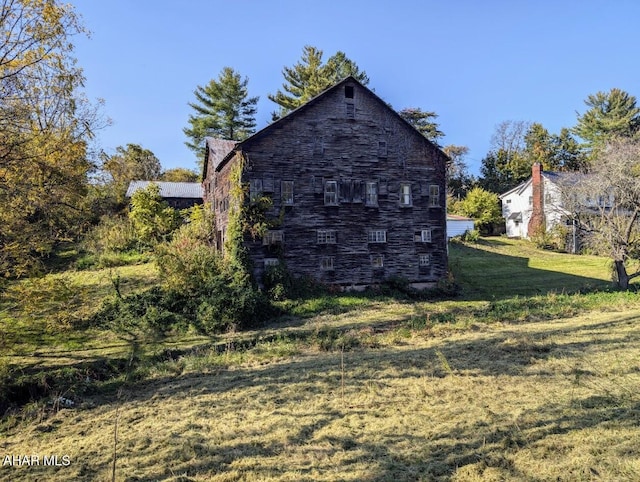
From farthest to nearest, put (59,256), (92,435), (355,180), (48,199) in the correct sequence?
(59,256), (355,180), (48,199), (92,435)

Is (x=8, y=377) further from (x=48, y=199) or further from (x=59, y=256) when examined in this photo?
(x=59, y=256)

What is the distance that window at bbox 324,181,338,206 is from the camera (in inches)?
1017

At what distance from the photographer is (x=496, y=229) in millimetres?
55750

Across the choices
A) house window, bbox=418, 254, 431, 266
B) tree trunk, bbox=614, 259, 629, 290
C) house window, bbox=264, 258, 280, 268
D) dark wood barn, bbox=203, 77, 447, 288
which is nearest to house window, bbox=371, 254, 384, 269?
dark wood barn, bbox=203, 77, 447, 288

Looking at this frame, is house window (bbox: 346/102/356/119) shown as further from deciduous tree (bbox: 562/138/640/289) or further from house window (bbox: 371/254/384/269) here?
deciduous tree (bbox: 562/138/640/289)

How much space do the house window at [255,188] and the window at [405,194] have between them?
9.12 metres

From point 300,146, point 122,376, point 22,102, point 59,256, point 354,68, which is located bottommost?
point 122,376

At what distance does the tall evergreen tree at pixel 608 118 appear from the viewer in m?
63.7

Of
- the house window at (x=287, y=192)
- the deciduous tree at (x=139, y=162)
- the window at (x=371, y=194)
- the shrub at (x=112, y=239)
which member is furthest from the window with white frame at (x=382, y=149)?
the deciduous tree at (x=139, y=162)

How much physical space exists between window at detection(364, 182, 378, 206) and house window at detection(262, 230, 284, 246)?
5834 millimetres

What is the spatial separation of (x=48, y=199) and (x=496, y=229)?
5393 cm

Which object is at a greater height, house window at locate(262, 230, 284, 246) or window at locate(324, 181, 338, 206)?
window at locate(324, 181, 338, 206)

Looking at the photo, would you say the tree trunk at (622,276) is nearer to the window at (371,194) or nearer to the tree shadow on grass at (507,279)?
the tree shadow on grass at (507,279)

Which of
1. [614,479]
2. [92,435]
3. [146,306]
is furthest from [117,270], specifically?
[614,479]
